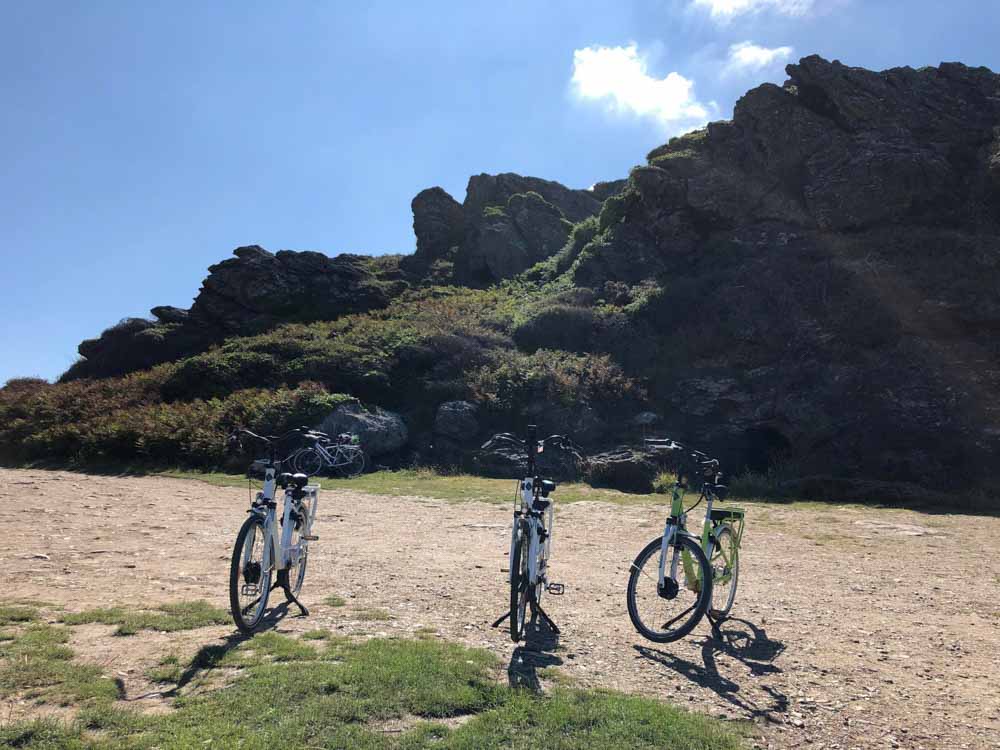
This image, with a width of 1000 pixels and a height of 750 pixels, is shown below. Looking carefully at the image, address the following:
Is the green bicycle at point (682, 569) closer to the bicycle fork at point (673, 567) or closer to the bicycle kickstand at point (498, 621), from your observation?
the bicycle fork at point (673, 567)

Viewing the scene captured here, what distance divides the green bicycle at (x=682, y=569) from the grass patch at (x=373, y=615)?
2.22 meters

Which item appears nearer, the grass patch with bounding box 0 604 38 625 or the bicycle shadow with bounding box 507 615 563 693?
the bicycle shadow with bounding box 507 615 563 693

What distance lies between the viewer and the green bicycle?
547 cm

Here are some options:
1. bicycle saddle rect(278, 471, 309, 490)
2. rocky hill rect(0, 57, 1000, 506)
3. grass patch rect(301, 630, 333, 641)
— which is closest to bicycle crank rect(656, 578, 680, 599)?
grass patch rect(301, 630, 333, 641)

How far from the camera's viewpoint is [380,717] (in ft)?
12.4

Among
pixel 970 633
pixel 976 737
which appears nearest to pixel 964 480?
pixel 970 633

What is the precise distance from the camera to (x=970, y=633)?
601 centimetres

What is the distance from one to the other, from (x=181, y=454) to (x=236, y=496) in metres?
5.53

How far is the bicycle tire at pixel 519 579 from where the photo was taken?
5219 millimetres

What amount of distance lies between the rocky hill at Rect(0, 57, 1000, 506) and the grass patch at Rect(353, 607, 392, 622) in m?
11.5

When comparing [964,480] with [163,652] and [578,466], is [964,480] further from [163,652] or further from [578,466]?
[163,652]

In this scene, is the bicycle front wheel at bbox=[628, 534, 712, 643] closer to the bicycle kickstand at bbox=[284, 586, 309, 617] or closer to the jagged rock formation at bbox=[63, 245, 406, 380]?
the bicycle kickstand at bbox=[284, 586, 309, 617]

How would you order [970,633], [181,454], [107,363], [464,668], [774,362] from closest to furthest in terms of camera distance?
[464,668]
[970,633]
[181,454]
[774,362]
[107,363]

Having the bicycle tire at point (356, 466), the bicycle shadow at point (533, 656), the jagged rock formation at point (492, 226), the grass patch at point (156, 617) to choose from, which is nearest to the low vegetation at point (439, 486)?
the bicycle tire at point (356, 466)
